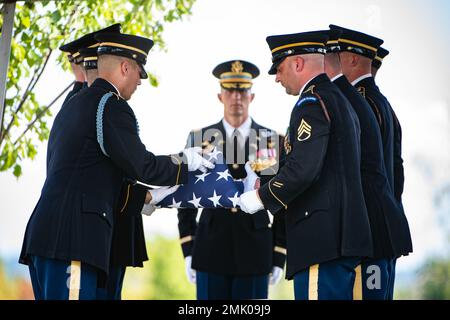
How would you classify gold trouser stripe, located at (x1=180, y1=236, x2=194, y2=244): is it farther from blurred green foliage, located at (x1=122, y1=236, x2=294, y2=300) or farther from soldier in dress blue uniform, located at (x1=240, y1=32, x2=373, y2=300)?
blurred green foliage, located at (x1=122, y1=236, x2=294, y2=300)

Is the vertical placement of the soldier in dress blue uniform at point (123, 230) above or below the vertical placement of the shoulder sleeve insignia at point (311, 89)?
below

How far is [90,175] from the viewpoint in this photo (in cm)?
485

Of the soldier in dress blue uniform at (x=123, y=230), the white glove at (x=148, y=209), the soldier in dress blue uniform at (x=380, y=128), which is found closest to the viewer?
the soldier in dress blue uniform at (x=380, y=128)

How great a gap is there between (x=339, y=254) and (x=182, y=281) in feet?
84.2

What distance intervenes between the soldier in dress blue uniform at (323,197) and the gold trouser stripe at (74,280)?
1.29 m

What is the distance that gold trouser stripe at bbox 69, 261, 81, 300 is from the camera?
4.66m

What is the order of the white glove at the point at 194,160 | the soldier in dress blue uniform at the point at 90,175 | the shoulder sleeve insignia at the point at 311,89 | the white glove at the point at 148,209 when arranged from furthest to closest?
the white glove at the point at 148,209, the white glove at the point at 194,160, the shoulder sleeve insignia at the point at 311,89, the soldier in dress blue uniform at the point at 90,175

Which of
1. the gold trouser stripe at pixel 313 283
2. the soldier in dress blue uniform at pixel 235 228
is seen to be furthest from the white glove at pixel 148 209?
the gold trouser stripe at pixel 313 283

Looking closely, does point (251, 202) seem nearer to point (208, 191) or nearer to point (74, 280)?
point (208, 191)

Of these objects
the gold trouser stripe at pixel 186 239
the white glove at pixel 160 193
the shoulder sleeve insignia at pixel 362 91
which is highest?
the shoulder sleeve insignia at pixel 362 91

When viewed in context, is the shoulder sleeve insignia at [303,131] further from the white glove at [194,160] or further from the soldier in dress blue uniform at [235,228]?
the soldier in dress blue uniform at [235,228]

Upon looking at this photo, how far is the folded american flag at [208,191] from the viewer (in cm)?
569

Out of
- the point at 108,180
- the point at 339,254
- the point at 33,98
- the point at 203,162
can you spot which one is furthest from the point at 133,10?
the point at 339,254

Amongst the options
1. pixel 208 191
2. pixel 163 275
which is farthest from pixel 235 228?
pixel 163 275
